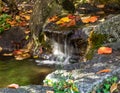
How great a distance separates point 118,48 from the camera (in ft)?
22.4

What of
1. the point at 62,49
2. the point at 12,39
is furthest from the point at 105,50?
the point at 12,39

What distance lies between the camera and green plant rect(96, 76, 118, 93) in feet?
16.7

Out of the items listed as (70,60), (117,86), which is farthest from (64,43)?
(117,86)

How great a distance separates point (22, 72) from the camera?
8328mm

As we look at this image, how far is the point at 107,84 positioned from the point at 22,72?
11.5 feet

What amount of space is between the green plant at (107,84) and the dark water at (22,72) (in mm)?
2647

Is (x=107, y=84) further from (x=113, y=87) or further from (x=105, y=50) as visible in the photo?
(x=105, y=50)

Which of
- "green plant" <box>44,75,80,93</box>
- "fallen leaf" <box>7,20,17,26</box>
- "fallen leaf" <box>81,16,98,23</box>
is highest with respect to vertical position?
"green plant" <box>44,75,80,93</box>

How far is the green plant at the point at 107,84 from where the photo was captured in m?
5.08

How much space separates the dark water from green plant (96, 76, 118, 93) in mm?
2647

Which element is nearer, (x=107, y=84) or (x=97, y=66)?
(x=107, y=84)

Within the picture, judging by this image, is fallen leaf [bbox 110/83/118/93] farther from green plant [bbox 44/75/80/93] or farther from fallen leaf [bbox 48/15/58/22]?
fallen leaf [bbox 48/15/58/22]

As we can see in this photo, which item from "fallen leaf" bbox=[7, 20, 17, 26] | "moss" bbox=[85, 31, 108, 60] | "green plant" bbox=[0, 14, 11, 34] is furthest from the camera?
"fallen leaf" bbox=[7, 20, 17, 26]

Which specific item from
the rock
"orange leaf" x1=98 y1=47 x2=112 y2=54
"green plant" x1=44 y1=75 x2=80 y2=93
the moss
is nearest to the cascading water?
the moss
